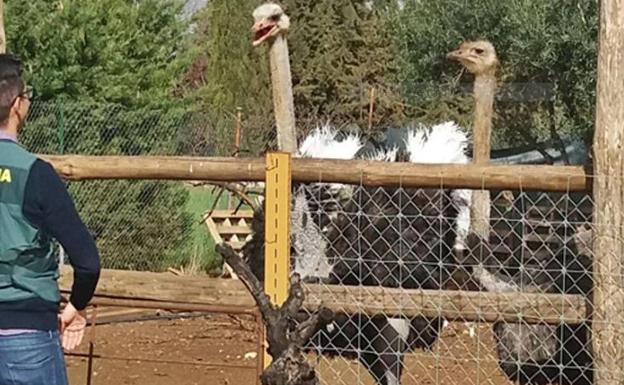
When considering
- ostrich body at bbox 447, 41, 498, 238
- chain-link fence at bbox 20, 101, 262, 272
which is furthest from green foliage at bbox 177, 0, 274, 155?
ostrich body at bbox 447, 41, 498, 238

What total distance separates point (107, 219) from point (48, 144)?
2.64 feet

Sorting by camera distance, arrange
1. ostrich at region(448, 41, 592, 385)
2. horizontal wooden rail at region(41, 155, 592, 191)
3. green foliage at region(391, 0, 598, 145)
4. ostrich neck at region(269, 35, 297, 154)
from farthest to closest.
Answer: green foliage at region(391, 0, 598, 145) < ostrich neck at region(269, 35, 297, 154) < ostrich at region(448, 41, 592, 385) < horizontal wooden rail at region(41, 155, 592, 191)

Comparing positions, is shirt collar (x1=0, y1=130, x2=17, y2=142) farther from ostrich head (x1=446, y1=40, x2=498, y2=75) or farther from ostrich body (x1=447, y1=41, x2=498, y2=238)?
ostrich head (x1=446, y1=40, x2=498, y2=75)

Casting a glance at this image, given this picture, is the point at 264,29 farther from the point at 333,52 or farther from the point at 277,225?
the point at 333,52

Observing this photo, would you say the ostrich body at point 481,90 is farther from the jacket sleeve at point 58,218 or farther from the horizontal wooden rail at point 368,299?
the jacket sleeve at point 58,218

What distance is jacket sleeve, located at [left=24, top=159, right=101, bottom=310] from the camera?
9.80ft

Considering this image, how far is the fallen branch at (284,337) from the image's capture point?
2.07 m

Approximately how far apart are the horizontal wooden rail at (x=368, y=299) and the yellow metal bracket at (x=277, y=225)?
11cm

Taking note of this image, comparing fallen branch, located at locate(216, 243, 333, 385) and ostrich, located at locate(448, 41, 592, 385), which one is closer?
A: fallen branch, located at locate(216, 243, 333, 385)

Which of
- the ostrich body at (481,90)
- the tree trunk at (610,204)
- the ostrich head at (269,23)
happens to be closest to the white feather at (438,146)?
the ostrich body at (481,90)

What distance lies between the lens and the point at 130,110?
11.5m

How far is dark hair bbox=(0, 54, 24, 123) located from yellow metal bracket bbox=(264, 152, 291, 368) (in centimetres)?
145

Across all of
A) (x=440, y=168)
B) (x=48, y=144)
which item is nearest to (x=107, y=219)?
(x=48, y=144)

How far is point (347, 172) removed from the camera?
4402mm
